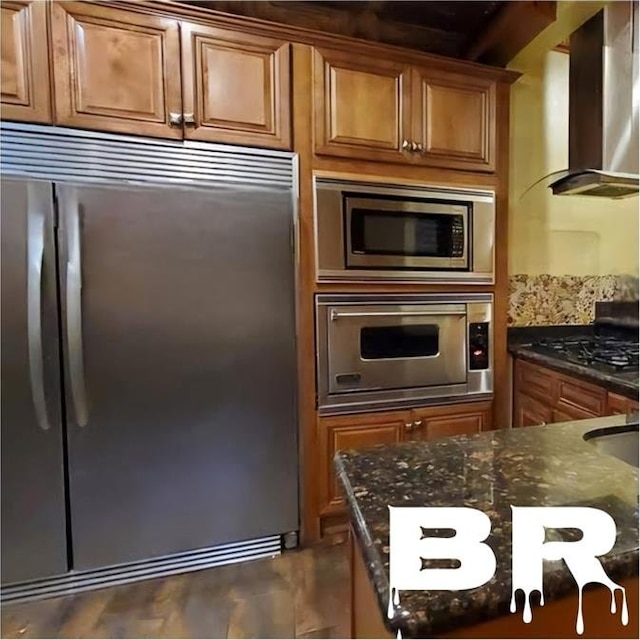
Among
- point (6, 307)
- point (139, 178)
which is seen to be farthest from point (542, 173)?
point (6, 307)

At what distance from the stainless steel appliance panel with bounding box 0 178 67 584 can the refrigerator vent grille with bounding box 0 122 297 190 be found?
0.10 metres

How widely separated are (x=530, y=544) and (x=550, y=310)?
235 centimetres

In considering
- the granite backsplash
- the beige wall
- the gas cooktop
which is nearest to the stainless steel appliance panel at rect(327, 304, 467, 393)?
the gas cooktop

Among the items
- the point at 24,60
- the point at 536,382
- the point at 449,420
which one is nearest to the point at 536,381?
the point at 536,382

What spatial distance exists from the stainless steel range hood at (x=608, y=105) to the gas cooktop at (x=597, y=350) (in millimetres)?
756

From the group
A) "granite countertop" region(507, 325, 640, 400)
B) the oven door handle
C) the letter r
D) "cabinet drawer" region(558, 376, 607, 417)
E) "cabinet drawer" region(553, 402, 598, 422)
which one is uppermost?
the oven door handle

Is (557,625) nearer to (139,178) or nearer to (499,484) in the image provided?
(499,484)

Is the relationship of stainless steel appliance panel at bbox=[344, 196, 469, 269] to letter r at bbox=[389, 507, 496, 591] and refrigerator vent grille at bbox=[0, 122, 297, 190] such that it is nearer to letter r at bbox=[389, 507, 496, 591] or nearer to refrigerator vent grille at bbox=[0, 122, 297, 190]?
refrigerator vent grille at bbox=[0, 122, 297, 190]

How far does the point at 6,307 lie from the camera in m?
1.51

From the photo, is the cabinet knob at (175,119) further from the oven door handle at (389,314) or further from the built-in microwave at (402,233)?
the oven door handle at (389,314)

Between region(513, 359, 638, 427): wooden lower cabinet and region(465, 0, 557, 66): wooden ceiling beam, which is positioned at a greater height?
region(465, 0, 557, 66): wooden ceiling beam

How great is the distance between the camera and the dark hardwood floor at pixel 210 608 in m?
1.48

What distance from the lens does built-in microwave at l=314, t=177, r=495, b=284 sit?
192 centimetres

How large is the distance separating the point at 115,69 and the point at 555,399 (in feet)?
7.54
